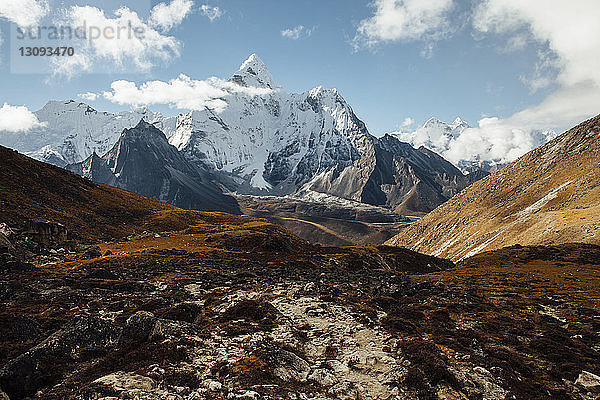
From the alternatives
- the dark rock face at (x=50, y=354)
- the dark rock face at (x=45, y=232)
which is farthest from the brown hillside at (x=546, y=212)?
the dark rock face at (x=45, y=232)

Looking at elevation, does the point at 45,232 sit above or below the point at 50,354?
above

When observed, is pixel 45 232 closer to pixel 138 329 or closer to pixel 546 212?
pixel 138 329

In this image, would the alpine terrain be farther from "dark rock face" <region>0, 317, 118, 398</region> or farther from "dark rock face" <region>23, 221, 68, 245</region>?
"dark rock face" <region>23, 221, 68, 245</region>

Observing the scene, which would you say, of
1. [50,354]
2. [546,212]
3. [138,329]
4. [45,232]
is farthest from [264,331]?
[546,212]

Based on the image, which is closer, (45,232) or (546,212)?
(45,232)

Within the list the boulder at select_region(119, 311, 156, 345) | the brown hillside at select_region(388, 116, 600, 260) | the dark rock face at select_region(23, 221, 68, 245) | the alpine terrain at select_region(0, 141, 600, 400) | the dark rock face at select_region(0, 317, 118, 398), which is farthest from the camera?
the brown hillside at select_region(388, 116, 600, 260)

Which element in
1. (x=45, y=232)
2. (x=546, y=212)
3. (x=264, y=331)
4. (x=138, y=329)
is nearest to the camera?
(x=138, y=329)

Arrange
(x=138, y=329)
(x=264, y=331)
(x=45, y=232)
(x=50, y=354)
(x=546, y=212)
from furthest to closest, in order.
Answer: (x=546, y=212) < (x=45, y=232) < (x=264, y=331) < (x=138, y=329) < (x=50, y=354)

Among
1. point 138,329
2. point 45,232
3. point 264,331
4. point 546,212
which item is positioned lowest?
point 264,331

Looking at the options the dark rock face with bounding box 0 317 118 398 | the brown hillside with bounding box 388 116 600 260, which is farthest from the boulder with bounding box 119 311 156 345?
the brown hillside with bounding box 388 116 600 260

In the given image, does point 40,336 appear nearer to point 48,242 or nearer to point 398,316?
point 398,316

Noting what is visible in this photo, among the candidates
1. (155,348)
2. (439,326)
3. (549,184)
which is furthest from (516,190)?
(155,348)

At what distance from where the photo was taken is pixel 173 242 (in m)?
62.2

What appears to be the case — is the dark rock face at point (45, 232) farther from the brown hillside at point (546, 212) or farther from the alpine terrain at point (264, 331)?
the brown hillside at point (546, 212)
